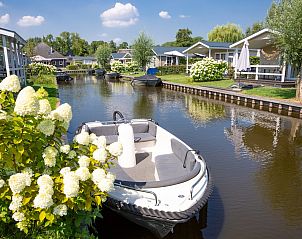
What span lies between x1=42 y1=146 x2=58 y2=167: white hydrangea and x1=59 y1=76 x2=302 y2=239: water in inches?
108

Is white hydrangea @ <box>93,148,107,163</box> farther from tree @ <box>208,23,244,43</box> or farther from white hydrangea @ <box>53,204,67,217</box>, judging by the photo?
tree @ <box>208,23,244,43</box>

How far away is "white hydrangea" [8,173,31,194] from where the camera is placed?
2400 millimetres

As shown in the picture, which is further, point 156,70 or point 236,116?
point 156,70

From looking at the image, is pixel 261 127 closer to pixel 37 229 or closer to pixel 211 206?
pixel 211 206

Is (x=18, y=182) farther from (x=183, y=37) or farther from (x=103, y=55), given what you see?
(x=183, y=37)

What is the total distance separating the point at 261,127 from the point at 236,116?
2411 mm

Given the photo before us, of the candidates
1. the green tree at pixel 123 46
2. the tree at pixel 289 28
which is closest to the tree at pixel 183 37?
the green tree at pixel 123 46

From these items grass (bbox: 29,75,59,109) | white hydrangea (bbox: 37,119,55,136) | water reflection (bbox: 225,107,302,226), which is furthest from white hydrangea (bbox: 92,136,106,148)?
grass (bbox: 29,75,59,109)

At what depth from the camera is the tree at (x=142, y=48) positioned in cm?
3997

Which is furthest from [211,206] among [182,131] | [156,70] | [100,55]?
[100,55]

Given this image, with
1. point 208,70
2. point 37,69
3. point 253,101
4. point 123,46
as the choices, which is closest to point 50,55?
point 37,69

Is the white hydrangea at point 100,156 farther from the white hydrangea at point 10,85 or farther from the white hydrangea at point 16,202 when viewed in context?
the white hydrangea at point 10,85

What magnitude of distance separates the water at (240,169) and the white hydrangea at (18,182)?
286 centimetres

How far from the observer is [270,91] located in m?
18.4
